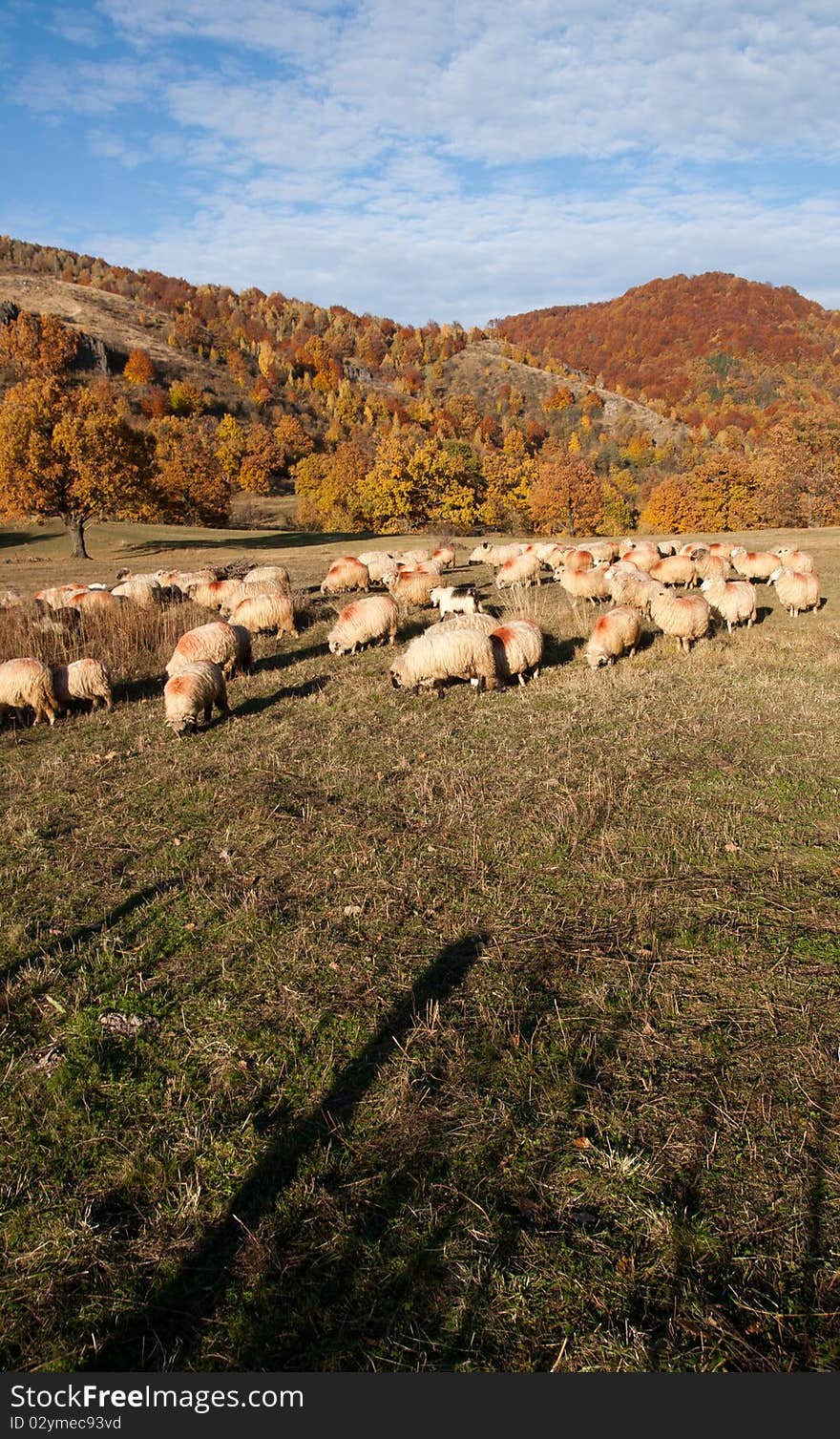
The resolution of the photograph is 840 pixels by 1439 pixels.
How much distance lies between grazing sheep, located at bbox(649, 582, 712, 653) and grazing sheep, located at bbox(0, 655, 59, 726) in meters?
12.2

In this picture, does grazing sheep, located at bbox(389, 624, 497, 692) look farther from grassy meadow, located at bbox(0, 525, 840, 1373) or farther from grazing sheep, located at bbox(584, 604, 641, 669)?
grassy meadow, located at bbox(0, 525, 840, 1373)

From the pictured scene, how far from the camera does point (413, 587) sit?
2033 cm

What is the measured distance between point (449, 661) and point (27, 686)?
23.7 ft

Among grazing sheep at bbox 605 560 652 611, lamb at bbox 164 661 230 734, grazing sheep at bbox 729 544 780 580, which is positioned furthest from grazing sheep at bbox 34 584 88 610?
grazing sheep at bbox 729 544 780 580

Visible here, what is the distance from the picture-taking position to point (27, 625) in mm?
14773

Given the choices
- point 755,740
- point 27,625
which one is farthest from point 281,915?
point 27,625

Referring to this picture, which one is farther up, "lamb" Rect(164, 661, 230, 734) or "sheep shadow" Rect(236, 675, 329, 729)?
"lamb" Rect(164, 661, 230, 734)

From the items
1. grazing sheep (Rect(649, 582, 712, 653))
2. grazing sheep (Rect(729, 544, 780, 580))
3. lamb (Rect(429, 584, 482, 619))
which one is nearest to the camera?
grazing sheep (Rect(649, 582, 712, 653))

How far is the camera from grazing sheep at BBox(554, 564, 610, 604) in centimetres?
2053

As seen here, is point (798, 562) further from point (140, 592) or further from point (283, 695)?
point (140, 592)

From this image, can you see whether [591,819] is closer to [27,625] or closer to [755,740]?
[755,740]

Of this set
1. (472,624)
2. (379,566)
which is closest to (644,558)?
(379,566)

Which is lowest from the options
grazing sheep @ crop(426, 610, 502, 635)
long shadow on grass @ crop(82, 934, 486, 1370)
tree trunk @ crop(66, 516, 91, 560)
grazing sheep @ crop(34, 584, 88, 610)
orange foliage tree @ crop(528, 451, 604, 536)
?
long shadow on grass @ crop(82, 934, 486, 1370)

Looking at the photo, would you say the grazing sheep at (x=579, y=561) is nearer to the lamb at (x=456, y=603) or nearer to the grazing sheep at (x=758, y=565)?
the grazing sheep at (x=758, y=565)
